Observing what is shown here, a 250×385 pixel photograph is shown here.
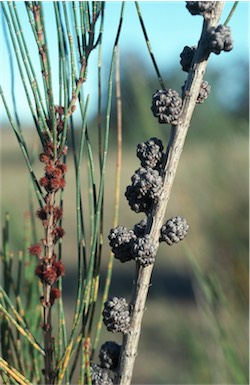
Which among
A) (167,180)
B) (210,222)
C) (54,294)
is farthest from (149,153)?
(210,222)

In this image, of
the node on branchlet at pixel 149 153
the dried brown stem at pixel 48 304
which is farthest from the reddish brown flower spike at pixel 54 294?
the node on branchlet at pixel 149 153

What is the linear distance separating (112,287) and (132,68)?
353cm

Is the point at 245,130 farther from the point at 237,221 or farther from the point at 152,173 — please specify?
the point at 152,173

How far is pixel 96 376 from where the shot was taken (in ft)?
1.39

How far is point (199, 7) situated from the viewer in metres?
0.36

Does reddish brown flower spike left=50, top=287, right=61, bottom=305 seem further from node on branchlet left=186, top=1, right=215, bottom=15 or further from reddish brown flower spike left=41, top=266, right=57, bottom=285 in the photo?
node on branchlet left=186, top=1, right=215, bottom=15

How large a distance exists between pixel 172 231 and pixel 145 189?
0.12ft

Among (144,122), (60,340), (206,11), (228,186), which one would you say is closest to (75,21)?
(206,11)

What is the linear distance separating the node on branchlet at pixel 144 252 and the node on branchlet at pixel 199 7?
0.48 feet

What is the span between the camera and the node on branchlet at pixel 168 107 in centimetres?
37

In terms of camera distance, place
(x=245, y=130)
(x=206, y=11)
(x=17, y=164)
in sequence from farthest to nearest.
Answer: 1. (x=17, y=164)
2. (x=245, y=130)
3. (x=206, y=11)

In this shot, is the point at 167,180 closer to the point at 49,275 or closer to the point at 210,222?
the point at 49,275

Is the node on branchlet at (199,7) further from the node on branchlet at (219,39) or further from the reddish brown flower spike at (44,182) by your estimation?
the reddish brown flower spike at (44,182)

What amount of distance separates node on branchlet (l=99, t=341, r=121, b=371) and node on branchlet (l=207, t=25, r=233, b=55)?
0.21 m
